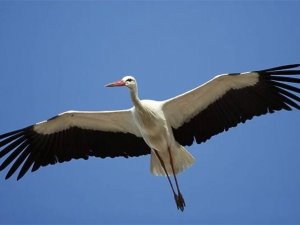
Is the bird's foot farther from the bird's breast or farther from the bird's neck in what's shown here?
the bird's neck

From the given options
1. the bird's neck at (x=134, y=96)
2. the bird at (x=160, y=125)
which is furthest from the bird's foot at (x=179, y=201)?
the bird's neck at (x=134, y=96)

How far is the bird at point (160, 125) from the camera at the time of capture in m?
9.20

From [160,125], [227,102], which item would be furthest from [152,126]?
[227,102]

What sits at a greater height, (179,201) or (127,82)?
(127,82)

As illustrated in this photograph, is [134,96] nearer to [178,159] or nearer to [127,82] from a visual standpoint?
[127,82]

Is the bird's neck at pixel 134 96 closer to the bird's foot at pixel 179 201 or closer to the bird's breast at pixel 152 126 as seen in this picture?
the bird's breast at pixel 152 126

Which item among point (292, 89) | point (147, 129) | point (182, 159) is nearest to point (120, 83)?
point (147, 129)

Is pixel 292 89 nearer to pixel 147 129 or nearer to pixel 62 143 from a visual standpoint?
pixel 147 129

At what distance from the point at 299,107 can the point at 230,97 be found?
0.88m

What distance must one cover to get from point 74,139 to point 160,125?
1.29 m

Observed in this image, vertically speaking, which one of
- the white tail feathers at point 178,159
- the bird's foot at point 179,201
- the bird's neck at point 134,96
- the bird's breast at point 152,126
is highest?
the bird's neck at point 134,96

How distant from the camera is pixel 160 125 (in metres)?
9.23

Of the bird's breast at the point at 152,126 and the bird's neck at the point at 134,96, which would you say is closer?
the bird's neck at the point at 134,96

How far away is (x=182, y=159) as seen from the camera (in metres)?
9.58
